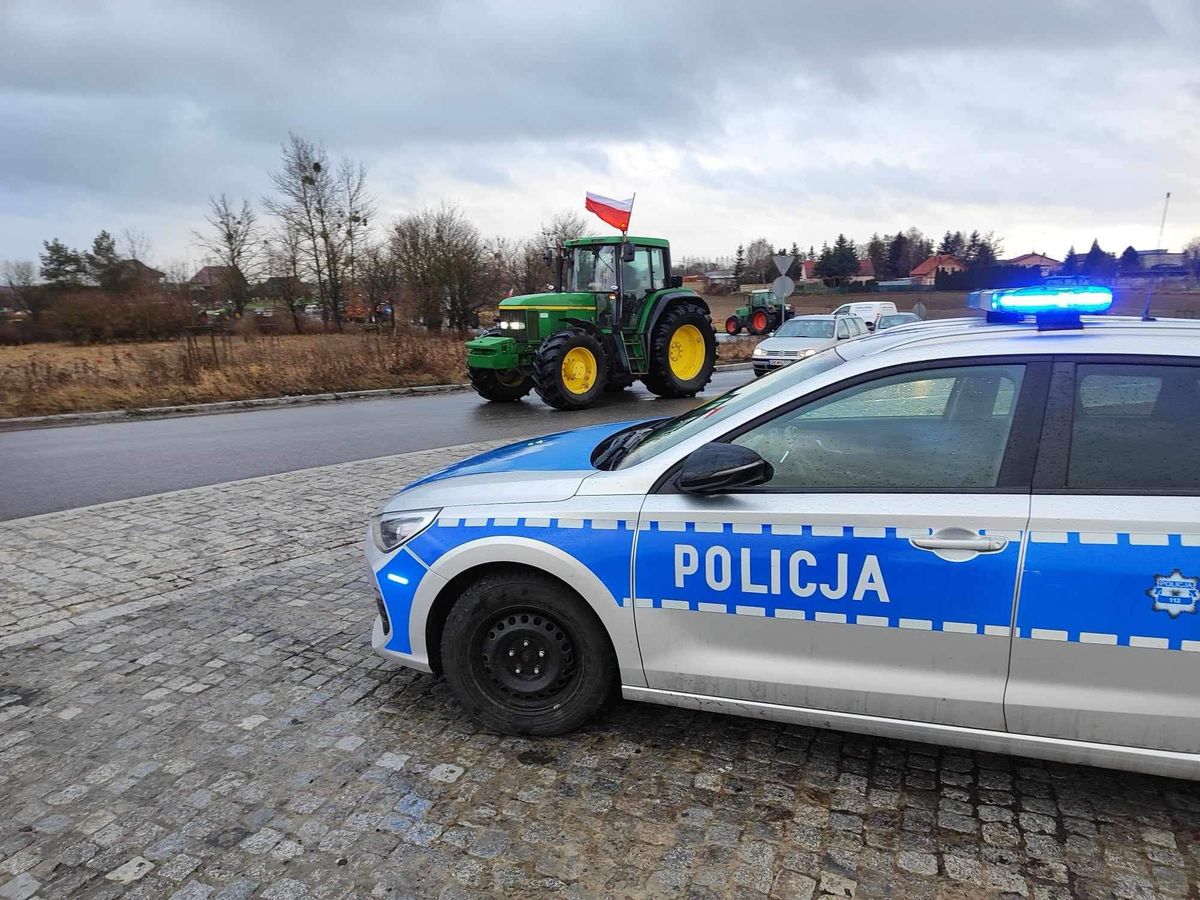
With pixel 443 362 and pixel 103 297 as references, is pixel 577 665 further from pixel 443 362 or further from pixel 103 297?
pixel 103 297

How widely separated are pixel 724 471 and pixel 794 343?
53.3ft

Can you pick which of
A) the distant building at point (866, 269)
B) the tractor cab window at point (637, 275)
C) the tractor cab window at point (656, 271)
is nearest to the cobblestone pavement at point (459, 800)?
the tractor cab window at point (637, 275)

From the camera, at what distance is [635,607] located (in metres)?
2.78

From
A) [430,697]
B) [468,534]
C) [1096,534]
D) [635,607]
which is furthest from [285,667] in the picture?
[1096,534]

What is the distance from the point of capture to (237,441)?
10328 mm

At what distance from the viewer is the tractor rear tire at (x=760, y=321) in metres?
36.4

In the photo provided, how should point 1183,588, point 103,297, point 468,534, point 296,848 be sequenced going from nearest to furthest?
point 1183,588 → point 296,848 → point 468,534 → point 103,297

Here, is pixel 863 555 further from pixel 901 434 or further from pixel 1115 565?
pixel 1115 565

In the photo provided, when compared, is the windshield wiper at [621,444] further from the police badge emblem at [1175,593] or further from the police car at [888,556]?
the police badge emblem at [1175,593]

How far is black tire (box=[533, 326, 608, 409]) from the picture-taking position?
12844mm

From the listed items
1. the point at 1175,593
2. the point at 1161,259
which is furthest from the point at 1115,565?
the point at 1161,259

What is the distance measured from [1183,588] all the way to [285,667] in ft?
11.9

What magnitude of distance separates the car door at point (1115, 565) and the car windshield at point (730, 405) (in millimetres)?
813

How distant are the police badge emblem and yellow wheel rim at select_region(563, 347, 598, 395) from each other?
11.3 metres
